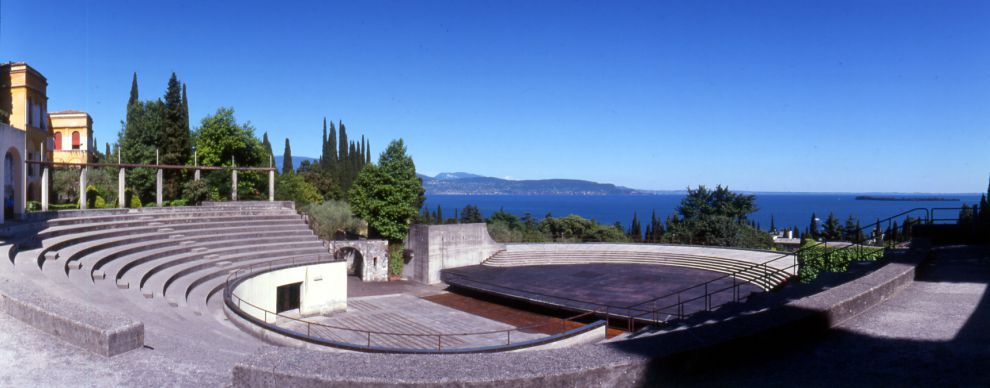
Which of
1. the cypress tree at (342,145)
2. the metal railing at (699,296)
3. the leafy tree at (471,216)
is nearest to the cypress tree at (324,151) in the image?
the cypress tree at (342,145)

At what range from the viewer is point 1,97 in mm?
25500

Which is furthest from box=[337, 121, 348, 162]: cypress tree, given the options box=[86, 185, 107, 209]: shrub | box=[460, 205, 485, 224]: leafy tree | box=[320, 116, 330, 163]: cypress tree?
box=[86, 185, 107, 209]: shrub

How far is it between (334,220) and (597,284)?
19.0m

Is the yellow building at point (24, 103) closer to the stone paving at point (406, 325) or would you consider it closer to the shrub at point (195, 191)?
the shrub at point (195, 191)

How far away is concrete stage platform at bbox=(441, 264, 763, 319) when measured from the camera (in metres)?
18.5

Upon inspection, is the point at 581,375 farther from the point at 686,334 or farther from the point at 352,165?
the point at 352,165

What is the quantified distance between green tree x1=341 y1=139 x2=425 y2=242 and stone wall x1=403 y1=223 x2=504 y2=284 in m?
2.23

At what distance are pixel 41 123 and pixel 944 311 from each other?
121 ft

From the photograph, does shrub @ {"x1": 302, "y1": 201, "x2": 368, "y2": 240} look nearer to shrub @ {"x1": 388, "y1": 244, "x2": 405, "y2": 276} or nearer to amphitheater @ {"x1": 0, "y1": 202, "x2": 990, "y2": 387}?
amphitheater @ {"x1": 0, "y1": 202, "x2": 990, "y2": 387}

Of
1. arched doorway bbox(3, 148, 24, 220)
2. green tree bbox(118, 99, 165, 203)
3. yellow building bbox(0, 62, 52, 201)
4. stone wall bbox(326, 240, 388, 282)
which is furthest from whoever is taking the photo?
green tree bbox(118, 99, 165, 203)

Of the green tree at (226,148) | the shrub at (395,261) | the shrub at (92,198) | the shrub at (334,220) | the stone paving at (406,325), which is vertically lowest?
the stone paving at (406,325)

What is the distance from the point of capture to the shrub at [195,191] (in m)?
28.2

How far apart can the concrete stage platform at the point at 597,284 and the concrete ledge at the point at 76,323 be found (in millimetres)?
14193

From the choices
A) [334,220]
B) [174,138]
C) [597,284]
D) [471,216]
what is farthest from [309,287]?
[471,216]
